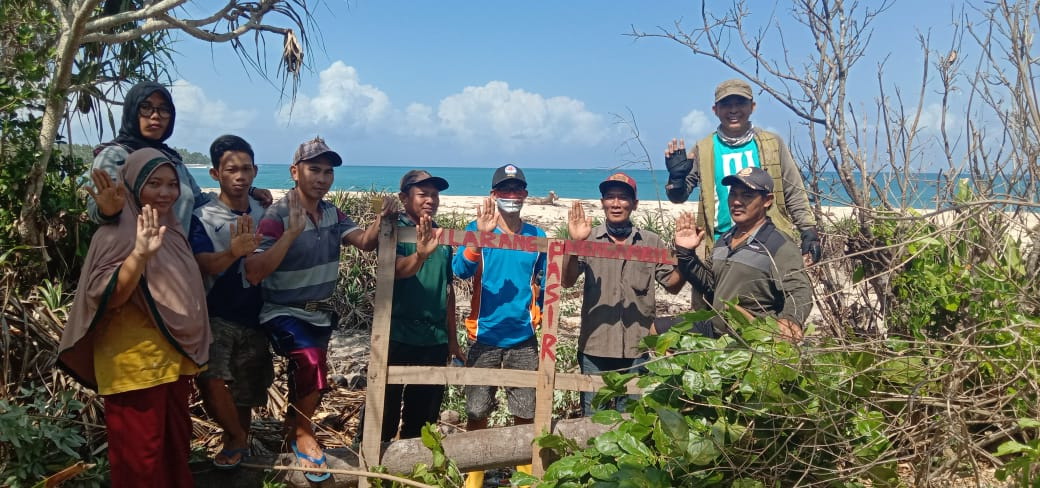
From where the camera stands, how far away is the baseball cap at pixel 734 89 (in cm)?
441

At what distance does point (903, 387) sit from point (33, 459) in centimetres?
389

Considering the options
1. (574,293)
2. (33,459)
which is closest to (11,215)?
(33,459)

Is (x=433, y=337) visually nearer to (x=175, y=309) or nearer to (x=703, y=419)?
(x=175, y=309)

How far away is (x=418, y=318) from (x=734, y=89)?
2432 mm

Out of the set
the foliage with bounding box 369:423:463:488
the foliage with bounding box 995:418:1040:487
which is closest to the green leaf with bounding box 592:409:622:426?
the foliage with bounding box 369:423:463:488

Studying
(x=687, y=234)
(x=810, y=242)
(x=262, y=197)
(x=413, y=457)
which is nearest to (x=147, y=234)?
(x=262, y=197)

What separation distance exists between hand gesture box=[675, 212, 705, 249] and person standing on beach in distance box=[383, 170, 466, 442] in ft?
4.39

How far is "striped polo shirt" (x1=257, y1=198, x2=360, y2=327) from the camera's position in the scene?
3.52 metres

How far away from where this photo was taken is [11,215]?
12.4 ft

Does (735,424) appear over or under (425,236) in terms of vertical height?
under

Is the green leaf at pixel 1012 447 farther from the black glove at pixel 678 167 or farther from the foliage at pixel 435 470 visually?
the black glove at pixel 678 167

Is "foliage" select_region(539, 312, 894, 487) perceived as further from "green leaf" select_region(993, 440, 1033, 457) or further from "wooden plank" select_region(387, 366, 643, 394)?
"wooden plank" select_region(387, 366, 643, 394)

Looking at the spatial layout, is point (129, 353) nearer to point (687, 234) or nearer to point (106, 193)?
point (106, 193)

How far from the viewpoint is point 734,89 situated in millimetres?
4434
